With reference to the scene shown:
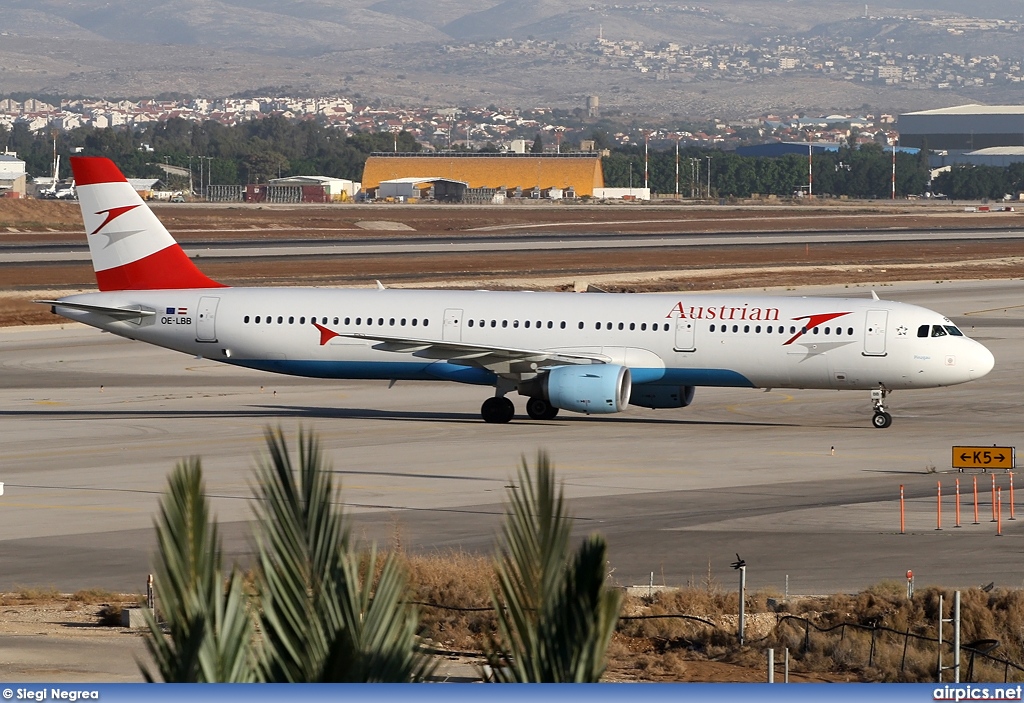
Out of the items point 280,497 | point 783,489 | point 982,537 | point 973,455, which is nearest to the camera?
point 280,497

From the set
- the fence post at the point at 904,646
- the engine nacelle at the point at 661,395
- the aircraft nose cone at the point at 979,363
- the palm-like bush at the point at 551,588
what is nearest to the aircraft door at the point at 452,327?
the engine nacelle at the point at 661,395

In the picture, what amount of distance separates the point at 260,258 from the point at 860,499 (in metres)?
83.5

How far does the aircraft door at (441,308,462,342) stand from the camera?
47438 mm

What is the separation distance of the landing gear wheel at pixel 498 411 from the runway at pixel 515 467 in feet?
2.23

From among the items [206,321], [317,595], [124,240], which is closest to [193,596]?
[317,595]

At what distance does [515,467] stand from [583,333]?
1811 centimetres

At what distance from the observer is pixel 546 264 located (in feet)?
371

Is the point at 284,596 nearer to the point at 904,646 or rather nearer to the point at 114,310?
the point at 904,646

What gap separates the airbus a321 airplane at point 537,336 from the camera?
4575 centimetres

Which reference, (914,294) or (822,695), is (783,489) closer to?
(822,695)

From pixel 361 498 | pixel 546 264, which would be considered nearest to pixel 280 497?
pixel 361 498

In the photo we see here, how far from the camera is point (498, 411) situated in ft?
155

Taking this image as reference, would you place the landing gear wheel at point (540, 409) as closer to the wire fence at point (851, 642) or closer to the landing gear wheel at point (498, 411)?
the landing gear wheel at point (498, 411)

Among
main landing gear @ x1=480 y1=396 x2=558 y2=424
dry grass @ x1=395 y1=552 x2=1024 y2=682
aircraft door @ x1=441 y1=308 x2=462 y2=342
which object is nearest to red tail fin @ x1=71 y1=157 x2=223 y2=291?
aircraft door @ x1=441 y1=308 x2=462 y2=342
